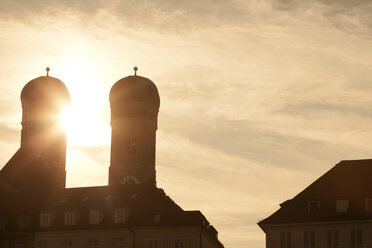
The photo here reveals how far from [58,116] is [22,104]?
251 inches

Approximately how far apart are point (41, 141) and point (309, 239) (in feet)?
194

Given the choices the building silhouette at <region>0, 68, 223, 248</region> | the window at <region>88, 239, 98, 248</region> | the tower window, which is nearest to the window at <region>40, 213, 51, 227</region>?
the building silhouette at <region>0, 68, 223, 248</region>

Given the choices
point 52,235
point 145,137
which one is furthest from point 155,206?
point 145,137

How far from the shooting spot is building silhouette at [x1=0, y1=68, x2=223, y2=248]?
147 m

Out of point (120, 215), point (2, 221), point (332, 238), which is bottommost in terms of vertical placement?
point (332, 238)

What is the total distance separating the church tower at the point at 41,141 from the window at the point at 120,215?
24550 millimetres

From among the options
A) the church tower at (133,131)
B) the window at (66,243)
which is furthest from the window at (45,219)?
the church tower at (133,131)

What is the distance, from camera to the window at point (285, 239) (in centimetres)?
13438

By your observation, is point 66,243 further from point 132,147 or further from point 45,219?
point 132,147

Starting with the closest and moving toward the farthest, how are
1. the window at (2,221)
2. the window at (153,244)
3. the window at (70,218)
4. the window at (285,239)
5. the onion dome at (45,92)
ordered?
the window at (285,239)
the window at (153,244)
the window at (70,218)
the window at (2,221)
the onion dome at (45,92)

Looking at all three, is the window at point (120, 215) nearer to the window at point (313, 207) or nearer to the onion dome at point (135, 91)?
the window at point (313, 207)

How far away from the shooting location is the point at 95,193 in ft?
516

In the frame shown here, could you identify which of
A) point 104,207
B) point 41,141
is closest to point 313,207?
point 104,207

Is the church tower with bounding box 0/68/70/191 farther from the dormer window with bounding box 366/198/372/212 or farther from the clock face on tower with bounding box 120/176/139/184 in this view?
the dormer window with bounding box 366/198/372/212
